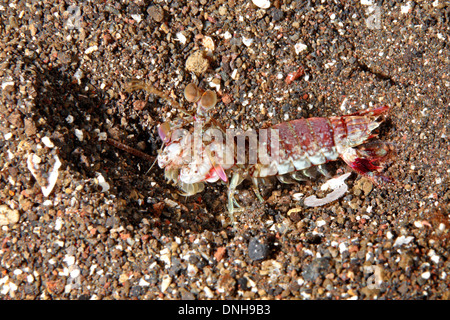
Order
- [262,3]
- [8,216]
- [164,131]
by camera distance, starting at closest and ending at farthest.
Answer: [8,216] → [164,131] → [262,3]

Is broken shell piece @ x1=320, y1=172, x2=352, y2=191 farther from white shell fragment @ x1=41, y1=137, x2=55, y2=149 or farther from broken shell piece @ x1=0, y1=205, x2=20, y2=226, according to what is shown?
broken shell piece @ x1=0, y1=205, x2=20, y2=226

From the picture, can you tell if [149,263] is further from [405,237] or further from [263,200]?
[405,237]

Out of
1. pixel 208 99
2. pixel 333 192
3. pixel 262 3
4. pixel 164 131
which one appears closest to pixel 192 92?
pixel 208 99

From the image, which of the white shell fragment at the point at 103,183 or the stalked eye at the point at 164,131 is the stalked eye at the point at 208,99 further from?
the white shell fragment at the point at 103,183

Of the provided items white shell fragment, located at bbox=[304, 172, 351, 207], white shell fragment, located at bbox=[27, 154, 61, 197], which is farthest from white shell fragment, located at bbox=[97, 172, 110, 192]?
white shell fragment, located at bbox=[304, 172, 351, 207]

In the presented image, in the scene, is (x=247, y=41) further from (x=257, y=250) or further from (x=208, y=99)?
(x=257, y=250)

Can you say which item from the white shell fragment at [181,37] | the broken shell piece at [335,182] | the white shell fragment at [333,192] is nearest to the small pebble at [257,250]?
the white shell fragment at [333,192]
